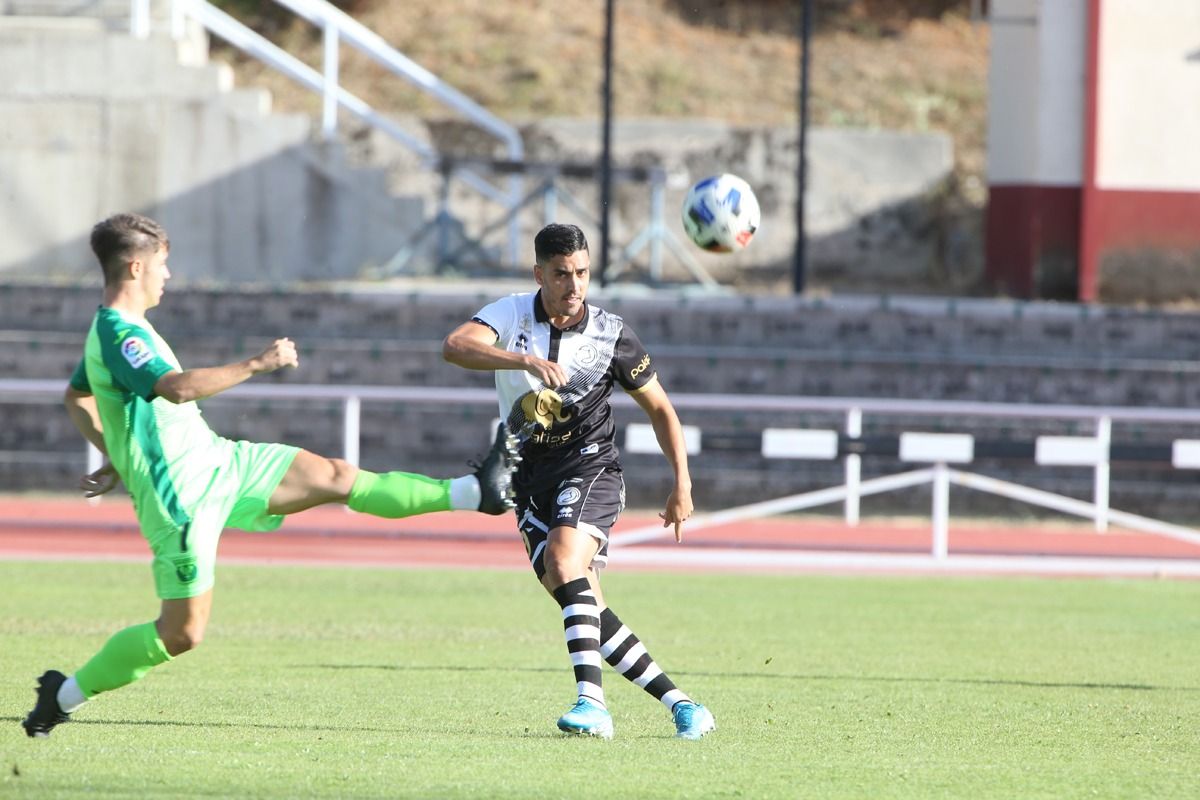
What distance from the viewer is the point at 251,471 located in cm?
646

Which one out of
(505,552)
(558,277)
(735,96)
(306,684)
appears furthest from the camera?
(735,96)

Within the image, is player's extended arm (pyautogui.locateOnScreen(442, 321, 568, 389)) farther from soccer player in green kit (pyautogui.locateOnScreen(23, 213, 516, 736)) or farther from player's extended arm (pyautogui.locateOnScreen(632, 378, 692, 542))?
soccer player in green kit (pyautogui.locateOnScreen(23, 213, 516, 736))

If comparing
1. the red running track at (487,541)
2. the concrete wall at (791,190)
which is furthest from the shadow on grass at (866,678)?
the concrete wall at (791,190)

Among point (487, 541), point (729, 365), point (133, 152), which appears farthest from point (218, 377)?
point (133, 152)

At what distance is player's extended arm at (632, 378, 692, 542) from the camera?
278 inches

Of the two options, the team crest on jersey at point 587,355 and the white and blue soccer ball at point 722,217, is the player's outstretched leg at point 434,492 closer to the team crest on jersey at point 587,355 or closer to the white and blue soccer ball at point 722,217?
the team crest on jersey at point 587,355

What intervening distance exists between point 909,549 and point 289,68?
1054 cm

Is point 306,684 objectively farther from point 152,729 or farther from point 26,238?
point 26,238

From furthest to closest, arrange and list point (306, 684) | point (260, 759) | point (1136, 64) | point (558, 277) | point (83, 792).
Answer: point (1136, 64) → point (306, 684) → point (558, 277) → point (260, 759) → point (83, 792)

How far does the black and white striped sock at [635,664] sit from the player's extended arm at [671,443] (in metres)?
0.47

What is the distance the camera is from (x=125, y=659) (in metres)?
6.31

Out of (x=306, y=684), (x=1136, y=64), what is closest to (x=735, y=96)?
(x=1136, y=64)

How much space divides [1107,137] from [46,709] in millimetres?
17588

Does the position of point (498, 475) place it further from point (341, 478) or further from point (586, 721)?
point (586, 721)
